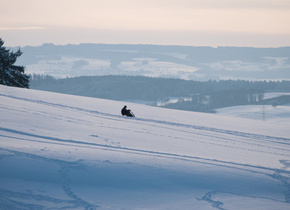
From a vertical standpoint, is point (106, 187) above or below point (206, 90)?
below

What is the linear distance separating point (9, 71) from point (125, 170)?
3286 centimetres

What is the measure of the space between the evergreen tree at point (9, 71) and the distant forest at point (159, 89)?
314ft

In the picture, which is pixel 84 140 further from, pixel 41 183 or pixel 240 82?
pixel 240 82

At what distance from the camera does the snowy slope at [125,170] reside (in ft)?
32.2

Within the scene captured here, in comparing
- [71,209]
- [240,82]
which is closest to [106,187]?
[71,209]

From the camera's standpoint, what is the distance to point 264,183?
12.1 m

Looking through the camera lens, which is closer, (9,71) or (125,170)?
(125,170)

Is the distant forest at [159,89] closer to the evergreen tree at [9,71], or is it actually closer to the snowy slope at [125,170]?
the evergreen tree at [9,71]

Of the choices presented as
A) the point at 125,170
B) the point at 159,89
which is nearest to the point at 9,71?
the point at 125,170

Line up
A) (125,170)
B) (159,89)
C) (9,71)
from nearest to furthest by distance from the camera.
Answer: (125,170)
(9,71)
(159,89)

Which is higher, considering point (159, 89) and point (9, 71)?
point (159, 89)

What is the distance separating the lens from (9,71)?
41.4 metres

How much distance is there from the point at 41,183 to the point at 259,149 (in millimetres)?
10761

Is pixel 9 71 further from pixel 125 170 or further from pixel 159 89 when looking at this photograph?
pixel 159 89
